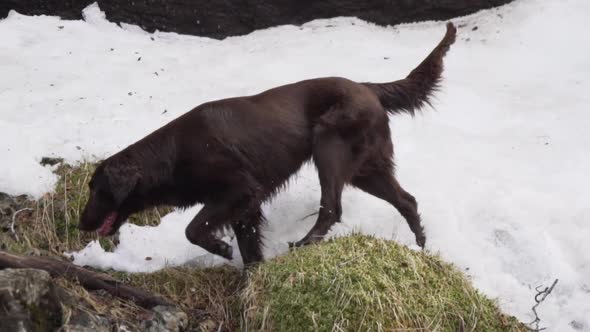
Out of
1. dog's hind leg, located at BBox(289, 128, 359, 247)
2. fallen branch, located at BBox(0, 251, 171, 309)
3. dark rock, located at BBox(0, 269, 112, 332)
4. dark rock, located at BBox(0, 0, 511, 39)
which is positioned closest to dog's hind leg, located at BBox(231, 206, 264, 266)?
dog's hind leg, located at BBox(289, 128, 359, 247)

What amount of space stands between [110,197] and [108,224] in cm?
20

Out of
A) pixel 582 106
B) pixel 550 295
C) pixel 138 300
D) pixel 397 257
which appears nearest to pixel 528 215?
pixel 550 295

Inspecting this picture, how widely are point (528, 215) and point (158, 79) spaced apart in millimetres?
4107

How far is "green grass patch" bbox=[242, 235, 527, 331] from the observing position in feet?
13.3

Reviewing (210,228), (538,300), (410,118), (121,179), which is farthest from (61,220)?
(538,300)

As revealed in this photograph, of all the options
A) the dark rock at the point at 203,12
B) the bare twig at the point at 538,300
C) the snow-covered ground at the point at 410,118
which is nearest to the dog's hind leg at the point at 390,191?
the snow-covered ground at the point at 410,118

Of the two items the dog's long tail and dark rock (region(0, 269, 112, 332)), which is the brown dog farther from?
dark rock (region(0, 269, 112, 332))

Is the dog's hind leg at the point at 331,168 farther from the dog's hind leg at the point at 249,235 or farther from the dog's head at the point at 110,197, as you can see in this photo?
the dog's head at the point at 110,197

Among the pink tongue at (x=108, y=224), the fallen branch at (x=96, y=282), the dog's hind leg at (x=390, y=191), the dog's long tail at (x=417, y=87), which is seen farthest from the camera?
the dog's long tail at (x=417, y=87)

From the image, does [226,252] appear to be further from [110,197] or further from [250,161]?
[110,197]

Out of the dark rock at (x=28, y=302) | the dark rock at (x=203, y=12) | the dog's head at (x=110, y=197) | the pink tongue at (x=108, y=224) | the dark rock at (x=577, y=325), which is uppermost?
the dark rock at (x=203, y=12)

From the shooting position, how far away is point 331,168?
5293 mm

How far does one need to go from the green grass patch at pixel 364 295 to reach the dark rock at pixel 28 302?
111cm

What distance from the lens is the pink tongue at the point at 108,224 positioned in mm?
5258
